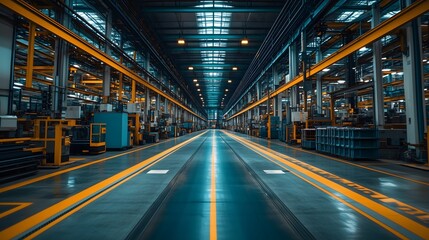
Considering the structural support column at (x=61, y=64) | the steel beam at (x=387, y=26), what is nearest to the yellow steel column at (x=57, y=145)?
the structural support column at (x=61, y=64)

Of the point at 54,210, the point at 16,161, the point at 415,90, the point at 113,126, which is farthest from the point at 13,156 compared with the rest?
the point at 415,90

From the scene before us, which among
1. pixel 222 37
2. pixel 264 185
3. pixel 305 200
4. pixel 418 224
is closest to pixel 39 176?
pixel 264 185

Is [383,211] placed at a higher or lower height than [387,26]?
lower

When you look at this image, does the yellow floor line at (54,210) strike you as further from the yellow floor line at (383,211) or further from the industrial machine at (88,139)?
the industrial machine at (88,139)

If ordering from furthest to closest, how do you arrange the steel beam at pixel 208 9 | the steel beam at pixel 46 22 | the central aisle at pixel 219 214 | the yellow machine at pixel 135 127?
the yellow machine at pixel 135 127 < the steel beam at pixel 208 9 < the steel beam at pixel 46 22 < the central aisle at pixel 219 214

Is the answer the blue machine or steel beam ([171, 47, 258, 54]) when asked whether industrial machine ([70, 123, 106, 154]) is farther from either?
steel beam ([171, 47, 258, 54])

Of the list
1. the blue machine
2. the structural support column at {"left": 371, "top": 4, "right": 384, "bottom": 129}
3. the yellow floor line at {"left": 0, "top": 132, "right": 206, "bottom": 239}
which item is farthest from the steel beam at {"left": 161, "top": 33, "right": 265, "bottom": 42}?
the yellow floor line at {"left": 0, "top": 132, "right": 206, "bottom": 239}

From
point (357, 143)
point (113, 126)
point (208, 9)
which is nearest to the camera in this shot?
point (357, 143)

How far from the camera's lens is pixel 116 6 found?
12.3 metres

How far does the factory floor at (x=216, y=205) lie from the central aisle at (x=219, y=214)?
1 cm

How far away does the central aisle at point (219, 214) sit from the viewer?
10.4 feet

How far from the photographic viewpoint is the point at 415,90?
871cm

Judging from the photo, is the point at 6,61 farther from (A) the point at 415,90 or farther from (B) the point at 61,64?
(A) the point at 415,90

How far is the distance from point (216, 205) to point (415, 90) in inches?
367
